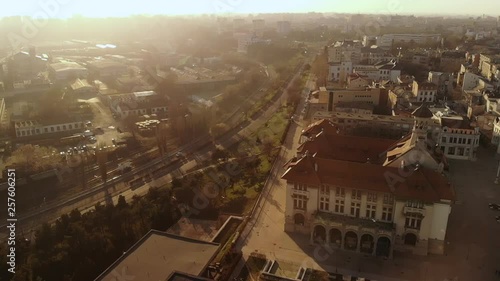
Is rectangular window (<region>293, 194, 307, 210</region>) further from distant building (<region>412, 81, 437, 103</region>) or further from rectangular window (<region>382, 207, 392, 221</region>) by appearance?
distant building (<region>412, 81, 437, 103</region>)

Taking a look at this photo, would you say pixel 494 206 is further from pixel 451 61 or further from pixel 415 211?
pixel 451 61

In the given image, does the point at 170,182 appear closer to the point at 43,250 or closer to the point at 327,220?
the point at 43,250

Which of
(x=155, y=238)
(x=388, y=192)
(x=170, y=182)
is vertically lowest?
(x=170, y=182)

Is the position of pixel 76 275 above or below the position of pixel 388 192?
below

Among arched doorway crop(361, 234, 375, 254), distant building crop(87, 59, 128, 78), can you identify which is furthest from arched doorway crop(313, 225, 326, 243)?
distant building crop(87, 59, 128, 78)

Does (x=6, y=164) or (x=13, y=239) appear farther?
(x=6, y=164)

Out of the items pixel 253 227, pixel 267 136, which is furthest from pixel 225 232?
pixel 267 136

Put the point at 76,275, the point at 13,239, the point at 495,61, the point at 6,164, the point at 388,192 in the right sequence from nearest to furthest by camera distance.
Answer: the point at 76,275 → the point at 388,192 → the point at 13,239 → the point at 6,164 → the point at 495,61
